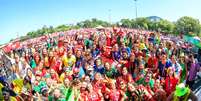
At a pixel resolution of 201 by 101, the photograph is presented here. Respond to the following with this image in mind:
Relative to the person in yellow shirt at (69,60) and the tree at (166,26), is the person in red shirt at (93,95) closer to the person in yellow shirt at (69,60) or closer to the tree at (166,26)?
the person in yellow shirt at (69,60)

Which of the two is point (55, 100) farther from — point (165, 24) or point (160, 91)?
point (165, 24)

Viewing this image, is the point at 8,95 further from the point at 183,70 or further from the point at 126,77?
the point at 183,70

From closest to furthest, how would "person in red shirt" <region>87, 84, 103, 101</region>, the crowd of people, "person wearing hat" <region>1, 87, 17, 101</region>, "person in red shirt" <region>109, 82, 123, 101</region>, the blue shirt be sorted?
"person wearing hat" <region>1, 87, 17, 101</region> → the crowd of people → "person in red shirt" <region>87, 84, 103, 101</region> → "person in red shirt" <region>109, 82, 123, 101</region> → the blue shirt

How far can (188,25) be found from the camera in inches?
4400

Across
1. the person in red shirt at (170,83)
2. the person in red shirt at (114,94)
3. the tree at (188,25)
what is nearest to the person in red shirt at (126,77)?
the person in red shirt at (114,94)

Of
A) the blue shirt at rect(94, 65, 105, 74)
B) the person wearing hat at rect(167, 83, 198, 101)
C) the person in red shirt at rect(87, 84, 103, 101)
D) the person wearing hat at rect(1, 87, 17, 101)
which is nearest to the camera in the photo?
the person wearing hat at rect(167, 83, 198, 101)

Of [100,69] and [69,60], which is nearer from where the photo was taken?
[100,69]

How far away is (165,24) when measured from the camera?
115 meters

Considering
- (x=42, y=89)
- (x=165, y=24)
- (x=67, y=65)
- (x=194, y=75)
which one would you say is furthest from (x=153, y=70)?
(x=165, y=24)

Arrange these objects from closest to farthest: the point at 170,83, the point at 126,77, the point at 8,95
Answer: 1. the point at 8,95
2. the point at 170,83
3. the point at 126,77

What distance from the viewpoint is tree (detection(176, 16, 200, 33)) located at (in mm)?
111375

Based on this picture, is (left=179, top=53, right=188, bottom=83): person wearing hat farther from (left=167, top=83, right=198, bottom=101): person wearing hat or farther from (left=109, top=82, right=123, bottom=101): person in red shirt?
(left=167, top=83, right=198, bottom=101): person wearing hat

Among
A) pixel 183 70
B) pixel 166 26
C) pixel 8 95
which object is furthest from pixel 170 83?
pixel 166 26

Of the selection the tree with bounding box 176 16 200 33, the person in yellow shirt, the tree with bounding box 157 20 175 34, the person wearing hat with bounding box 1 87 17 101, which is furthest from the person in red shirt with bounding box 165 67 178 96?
the tree with bounding box 157 20 175 34
